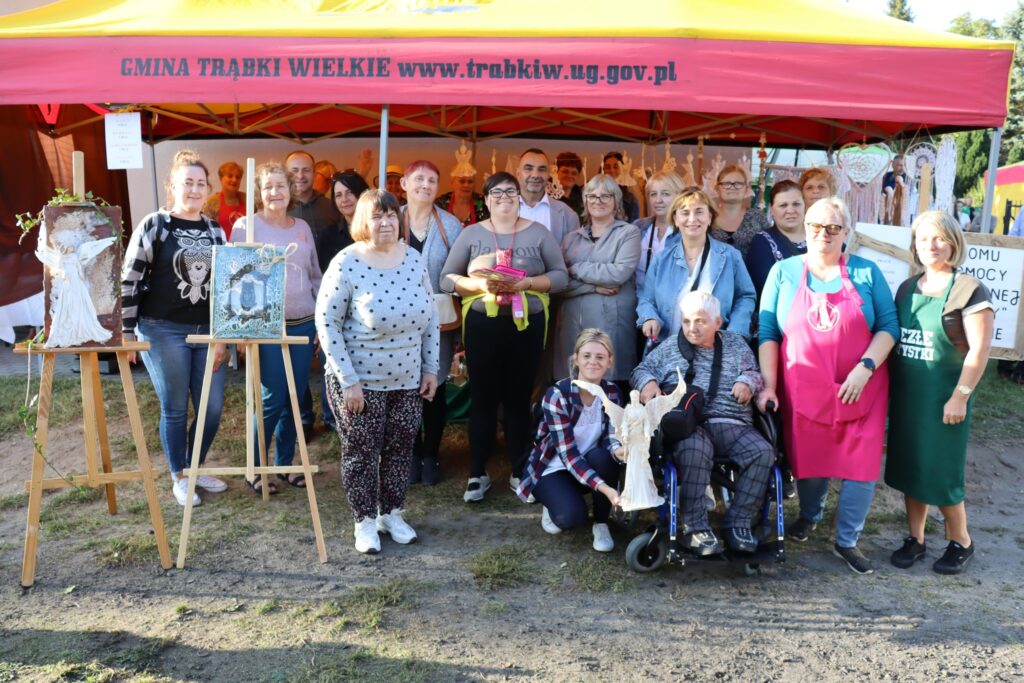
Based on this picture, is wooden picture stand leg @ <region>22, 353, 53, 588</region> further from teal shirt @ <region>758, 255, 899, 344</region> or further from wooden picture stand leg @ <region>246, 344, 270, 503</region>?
teal shirt @ <region>758, 255, 899, 344</region>

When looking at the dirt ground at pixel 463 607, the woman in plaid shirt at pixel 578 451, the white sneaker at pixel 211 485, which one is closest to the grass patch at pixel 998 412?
the dirt ground at pixel 463 607

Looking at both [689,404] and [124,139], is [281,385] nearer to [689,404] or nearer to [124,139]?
[124,139]

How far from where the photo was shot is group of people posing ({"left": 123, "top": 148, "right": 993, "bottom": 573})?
11.1 feet

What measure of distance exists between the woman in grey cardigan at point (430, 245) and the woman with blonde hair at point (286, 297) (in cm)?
57

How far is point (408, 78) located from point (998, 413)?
520 centimetres

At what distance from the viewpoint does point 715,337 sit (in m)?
3.63

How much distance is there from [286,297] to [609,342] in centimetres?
171

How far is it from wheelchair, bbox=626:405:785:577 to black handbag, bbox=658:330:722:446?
4cm

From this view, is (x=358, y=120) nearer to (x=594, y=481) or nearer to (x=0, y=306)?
(x=0, y=306)

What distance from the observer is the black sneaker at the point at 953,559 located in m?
3.51

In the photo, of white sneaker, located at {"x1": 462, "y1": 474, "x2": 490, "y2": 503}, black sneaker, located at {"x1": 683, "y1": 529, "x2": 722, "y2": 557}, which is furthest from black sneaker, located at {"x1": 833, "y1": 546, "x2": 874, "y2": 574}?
white sneaker, located at {"x1": 462, "y1": 474, "x2": 490, "y2": 503}

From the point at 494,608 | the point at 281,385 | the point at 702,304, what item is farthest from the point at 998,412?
the point at 281,385

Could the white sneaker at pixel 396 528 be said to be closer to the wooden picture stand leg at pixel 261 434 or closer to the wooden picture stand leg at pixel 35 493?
the wooden picture stand leg at pixel 261 434

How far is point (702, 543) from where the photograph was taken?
328 cm
